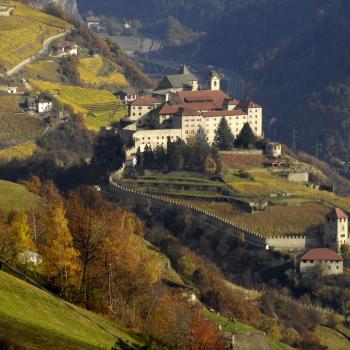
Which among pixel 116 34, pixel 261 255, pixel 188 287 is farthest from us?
pixel 116 34

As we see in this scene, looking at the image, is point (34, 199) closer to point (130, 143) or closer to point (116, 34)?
point (130, 143)

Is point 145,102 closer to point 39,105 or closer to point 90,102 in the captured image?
point 39,105

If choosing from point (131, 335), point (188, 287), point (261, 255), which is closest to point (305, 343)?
point (188, 287)

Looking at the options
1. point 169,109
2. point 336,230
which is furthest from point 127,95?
point 336,230

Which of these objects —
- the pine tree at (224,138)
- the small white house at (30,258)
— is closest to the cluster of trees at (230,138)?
the pine tree at (224,138)

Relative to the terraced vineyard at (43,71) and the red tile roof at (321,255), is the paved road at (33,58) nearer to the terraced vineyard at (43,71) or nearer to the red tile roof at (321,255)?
the terraced vineyard at (43,71)

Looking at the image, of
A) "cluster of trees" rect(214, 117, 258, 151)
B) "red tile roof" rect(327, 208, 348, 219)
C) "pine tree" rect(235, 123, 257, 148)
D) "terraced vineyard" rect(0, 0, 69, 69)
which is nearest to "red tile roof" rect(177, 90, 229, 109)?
"cluster of trees" rect(214, 117, 258, 151)
